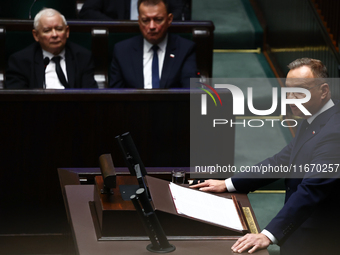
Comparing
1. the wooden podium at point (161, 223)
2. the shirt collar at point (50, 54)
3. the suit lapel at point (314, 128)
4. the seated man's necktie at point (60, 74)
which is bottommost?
the wooden podium at point (161, 223)

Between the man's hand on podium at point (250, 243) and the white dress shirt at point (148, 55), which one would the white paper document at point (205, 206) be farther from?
the white dress shirt at point (148, 55)

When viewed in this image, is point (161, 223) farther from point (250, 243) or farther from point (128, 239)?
point (250, 243)

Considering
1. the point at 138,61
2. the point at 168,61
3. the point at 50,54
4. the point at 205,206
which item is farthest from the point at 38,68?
the point at 205,206

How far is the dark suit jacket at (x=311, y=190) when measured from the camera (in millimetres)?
1372

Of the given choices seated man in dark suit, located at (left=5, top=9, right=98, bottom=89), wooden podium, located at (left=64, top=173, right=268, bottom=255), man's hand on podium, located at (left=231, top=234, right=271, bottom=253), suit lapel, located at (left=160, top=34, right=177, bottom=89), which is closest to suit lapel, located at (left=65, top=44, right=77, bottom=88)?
seated man in dark suit, located at (left=5, top=9, right=98, bottom=89)

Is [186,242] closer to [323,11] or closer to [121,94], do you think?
[121,94]

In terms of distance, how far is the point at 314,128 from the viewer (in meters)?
Answer: 1.56

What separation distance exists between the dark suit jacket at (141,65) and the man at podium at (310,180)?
1.16 metres

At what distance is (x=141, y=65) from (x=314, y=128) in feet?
4.49

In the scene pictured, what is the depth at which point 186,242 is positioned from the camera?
47.8 inches

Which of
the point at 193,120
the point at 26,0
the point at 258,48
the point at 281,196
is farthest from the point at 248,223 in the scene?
the point at 258,48

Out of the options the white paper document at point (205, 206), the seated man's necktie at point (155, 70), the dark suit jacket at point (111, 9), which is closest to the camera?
the white paper document at point (205, 206)

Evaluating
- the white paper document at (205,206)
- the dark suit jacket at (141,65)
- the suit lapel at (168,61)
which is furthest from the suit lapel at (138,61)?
the white paper document at (205,206)

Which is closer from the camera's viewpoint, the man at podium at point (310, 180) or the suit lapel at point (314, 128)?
the man at podium at point (310, 180)
